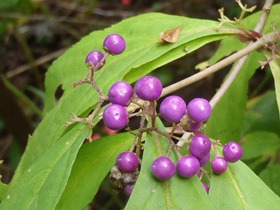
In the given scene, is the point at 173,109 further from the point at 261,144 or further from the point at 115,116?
the point at 261,144

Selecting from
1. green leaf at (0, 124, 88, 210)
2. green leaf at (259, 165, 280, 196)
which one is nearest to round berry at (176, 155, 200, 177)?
green leaf at (0, 124, 88, 210)

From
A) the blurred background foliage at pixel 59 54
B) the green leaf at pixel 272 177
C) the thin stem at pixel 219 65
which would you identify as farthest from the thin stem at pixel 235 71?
the blurred background foliage at pixel 59 54

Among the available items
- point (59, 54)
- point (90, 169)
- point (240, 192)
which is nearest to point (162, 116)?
point (240, 192)

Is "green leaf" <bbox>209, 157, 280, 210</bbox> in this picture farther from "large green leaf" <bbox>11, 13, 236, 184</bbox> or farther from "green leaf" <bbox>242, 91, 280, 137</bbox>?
"green leaf" <bbox>242, 91, 280, 137</bbox>

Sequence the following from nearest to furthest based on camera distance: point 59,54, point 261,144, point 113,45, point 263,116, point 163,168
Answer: point 163,168 → point 113,45 → point 261,144 → point 263,116 → point 59,54

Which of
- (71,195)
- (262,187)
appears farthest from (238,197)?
(71,195)

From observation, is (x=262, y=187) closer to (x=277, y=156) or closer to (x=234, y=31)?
(x=234, y=31)
